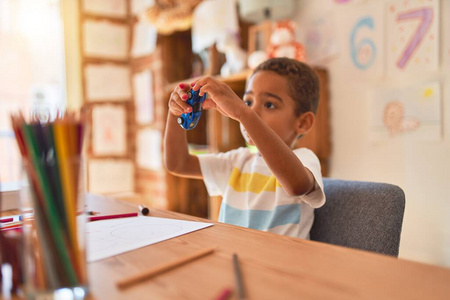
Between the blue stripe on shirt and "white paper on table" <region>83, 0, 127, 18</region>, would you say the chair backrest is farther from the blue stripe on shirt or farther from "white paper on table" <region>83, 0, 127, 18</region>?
"white paper on table" <region>83, 0, 127, 18</region>

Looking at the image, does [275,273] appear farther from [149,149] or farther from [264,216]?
[149,149]

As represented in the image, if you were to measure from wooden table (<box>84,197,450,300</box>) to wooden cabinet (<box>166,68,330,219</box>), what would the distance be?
1.37 m

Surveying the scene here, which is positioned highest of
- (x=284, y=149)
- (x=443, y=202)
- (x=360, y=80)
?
(x=360, y=80)

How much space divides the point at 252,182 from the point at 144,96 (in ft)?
7.79

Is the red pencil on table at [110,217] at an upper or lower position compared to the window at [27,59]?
lower

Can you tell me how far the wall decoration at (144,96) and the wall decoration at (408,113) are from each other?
1907 mm

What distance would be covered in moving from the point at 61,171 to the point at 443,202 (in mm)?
1622

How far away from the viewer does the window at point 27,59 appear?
10.0 ft

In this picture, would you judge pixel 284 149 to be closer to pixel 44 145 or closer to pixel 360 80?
pixel 44 145

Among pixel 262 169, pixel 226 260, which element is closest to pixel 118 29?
pixel 262 169

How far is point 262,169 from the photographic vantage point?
1.05 m

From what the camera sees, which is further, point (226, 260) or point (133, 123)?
point (133, 123)

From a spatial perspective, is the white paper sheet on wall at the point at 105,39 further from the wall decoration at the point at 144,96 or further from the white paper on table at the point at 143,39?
the wall decoration at the point at 144,96

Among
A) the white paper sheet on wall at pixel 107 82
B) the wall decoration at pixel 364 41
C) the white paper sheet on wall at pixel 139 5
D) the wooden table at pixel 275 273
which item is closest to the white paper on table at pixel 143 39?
the white paper sheet on wall at pixel 139 5
